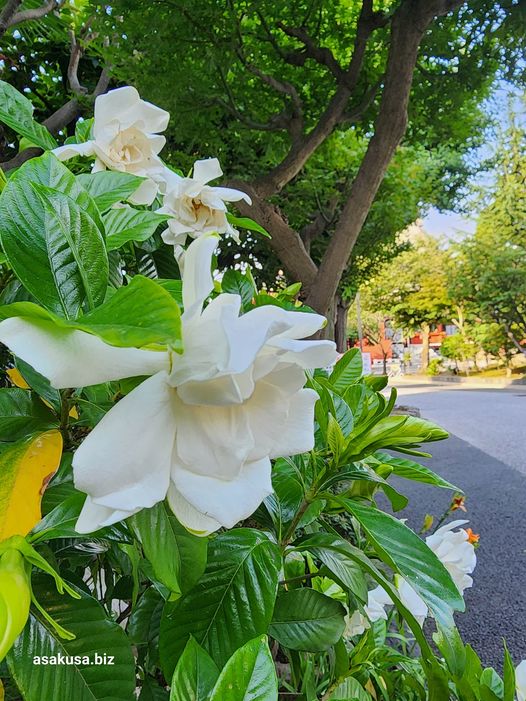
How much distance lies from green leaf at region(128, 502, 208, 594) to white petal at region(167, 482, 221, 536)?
2 cm

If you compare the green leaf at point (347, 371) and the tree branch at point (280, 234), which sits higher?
the tree branch at point (280, 234)

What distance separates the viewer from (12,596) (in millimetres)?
209

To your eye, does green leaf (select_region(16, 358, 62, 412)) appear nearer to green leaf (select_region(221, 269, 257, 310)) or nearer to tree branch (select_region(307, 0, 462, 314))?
green leaf (select_region(221, 269, 257, 310))

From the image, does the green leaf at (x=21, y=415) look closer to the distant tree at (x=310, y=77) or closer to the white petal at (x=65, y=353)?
the white petal at (x=65, y=353)

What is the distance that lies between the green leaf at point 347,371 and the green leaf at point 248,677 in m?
0.30

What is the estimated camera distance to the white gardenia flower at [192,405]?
0.19 m

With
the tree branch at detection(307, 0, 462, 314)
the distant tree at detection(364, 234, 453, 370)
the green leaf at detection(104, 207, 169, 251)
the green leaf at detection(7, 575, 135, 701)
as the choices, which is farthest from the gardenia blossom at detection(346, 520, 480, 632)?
the distant tree at detection(364, 234, 453, 370)

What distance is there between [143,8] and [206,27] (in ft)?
1.17

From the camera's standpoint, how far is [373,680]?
892 millimetres

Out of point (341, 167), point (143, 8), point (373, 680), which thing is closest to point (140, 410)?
point (373, 680)

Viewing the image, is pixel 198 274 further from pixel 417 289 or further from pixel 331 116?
pixel 417 289

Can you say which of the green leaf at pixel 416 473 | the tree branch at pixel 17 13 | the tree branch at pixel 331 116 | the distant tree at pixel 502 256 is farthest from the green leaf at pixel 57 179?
the distant tree at pixel 502 256

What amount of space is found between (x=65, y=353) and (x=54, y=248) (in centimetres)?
8

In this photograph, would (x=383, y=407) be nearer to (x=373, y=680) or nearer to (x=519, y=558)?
(x=373, y=680)
